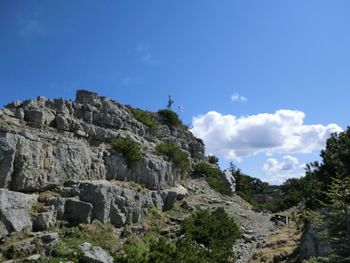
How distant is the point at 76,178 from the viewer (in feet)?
89.8

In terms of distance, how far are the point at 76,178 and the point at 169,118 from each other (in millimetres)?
34193

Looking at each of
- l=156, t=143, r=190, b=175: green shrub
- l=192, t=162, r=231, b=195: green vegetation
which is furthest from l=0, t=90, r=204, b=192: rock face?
l=192, t=162, r=231, b=195: green vegetation

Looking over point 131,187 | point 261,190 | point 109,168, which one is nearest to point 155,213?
point 131,187

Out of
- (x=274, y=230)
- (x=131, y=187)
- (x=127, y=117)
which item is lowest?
(x=274, y=230)

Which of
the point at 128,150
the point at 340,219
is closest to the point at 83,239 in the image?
the point at 128,150

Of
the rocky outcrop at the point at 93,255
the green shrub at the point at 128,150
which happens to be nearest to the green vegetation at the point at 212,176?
the green shrub at the point at 128,150

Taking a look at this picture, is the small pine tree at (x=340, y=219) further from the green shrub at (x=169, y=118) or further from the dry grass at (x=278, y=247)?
the green shrub at (x=169, y=118)

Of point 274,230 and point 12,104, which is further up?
point 12,104

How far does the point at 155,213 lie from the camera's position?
3191cm

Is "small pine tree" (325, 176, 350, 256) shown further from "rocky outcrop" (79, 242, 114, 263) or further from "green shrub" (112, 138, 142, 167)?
"green shrub" (112, 138, 142, 167)

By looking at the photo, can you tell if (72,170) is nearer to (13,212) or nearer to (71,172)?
(71,172)

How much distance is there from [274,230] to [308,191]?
11.6 meters

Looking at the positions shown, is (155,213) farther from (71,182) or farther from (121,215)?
(71,182)

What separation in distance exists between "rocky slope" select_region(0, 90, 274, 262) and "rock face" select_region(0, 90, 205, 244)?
0.20 ft
